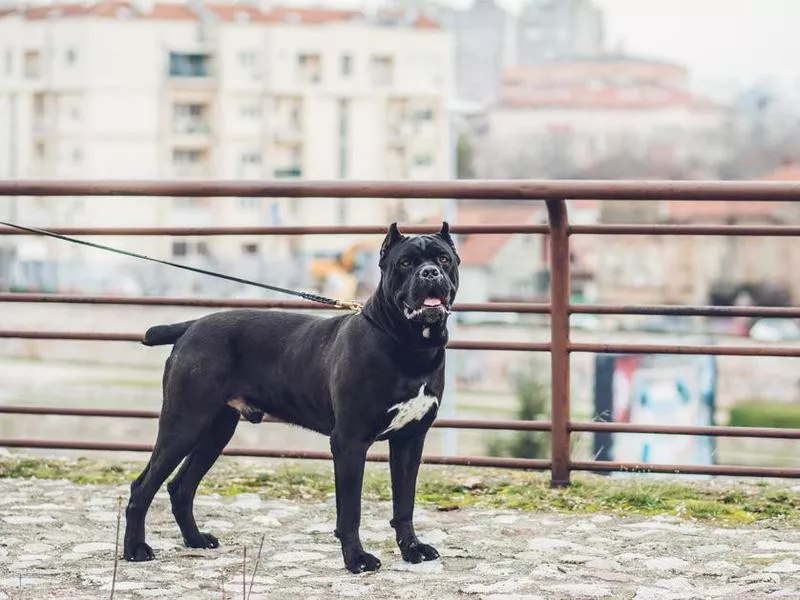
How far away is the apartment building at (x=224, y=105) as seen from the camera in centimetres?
7231

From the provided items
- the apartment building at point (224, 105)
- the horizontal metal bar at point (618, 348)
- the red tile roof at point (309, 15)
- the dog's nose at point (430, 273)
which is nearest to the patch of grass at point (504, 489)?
the horizontal metal bar at point (618, 348)

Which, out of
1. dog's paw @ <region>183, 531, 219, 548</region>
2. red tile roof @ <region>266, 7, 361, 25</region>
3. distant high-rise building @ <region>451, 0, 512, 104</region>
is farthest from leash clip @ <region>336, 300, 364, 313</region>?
distant high-rise building @ <region>451, 0, 512, 104</region>

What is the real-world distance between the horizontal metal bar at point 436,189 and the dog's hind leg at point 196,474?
1.06 meters

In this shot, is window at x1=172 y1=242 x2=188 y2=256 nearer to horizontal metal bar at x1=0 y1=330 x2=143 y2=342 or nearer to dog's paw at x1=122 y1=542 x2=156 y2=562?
horizontal metal bar at x1=0 y1=330 x2=143 y2=342

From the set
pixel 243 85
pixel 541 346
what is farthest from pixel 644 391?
pixel 243 85

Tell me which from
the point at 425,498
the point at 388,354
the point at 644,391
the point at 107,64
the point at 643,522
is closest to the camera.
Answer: the point at 388,354

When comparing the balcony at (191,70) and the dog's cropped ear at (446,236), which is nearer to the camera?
the dog's cropped ear at (446,236)

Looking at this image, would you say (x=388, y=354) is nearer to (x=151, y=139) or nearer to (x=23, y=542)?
(x=23, y=542)

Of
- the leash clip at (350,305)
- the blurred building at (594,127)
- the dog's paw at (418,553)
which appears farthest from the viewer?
the blurred building at (594,127)

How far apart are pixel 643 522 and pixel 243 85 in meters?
69.4

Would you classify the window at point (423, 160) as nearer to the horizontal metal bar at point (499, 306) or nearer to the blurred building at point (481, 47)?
the blurred building at point (481, 47)

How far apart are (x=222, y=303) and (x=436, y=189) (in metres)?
1.11

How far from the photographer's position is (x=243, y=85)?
73688mm

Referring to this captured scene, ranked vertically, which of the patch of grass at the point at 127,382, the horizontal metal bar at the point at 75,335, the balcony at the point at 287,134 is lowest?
the patch of grass at the point at 127,382
